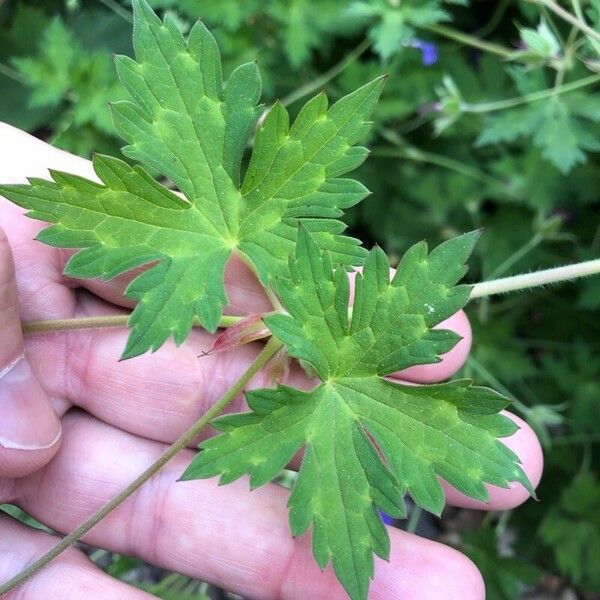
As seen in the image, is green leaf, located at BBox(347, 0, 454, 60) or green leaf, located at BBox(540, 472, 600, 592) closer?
green leaf, located at BBox(347, 0, 454, 60)

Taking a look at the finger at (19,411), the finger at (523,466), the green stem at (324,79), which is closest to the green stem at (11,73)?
the green stem at (324,79)

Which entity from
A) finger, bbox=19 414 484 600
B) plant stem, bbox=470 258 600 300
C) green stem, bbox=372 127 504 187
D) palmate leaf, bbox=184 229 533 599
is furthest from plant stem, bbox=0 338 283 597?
green stem, bbox=372 127 504 187

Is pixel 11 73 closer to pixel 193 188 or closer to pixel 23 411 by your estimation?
pixel 193 188

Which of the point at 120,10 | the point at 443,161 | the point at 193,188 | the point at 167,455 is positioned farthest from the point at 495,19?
the point at 167,455

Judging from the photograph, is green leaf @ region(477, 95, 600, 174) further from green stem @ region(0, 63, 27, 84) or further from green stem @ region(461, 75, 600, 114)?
green stem @ region(0, 63, 27, 84)

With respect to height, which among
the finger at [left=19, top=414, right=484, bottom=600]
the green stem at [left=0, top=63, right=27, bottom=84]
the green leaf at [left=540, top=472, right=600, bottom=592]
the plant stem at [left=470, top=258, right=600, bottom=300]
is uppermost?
the green stem at [left=0, top=63, right=27, bottom=84]

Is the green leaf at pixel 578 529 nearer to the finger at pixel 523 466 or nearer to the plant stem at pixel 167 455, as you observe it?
the finger at pixel 523 466

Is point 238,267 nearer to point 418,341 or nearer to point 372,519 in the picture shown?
point 418,341
